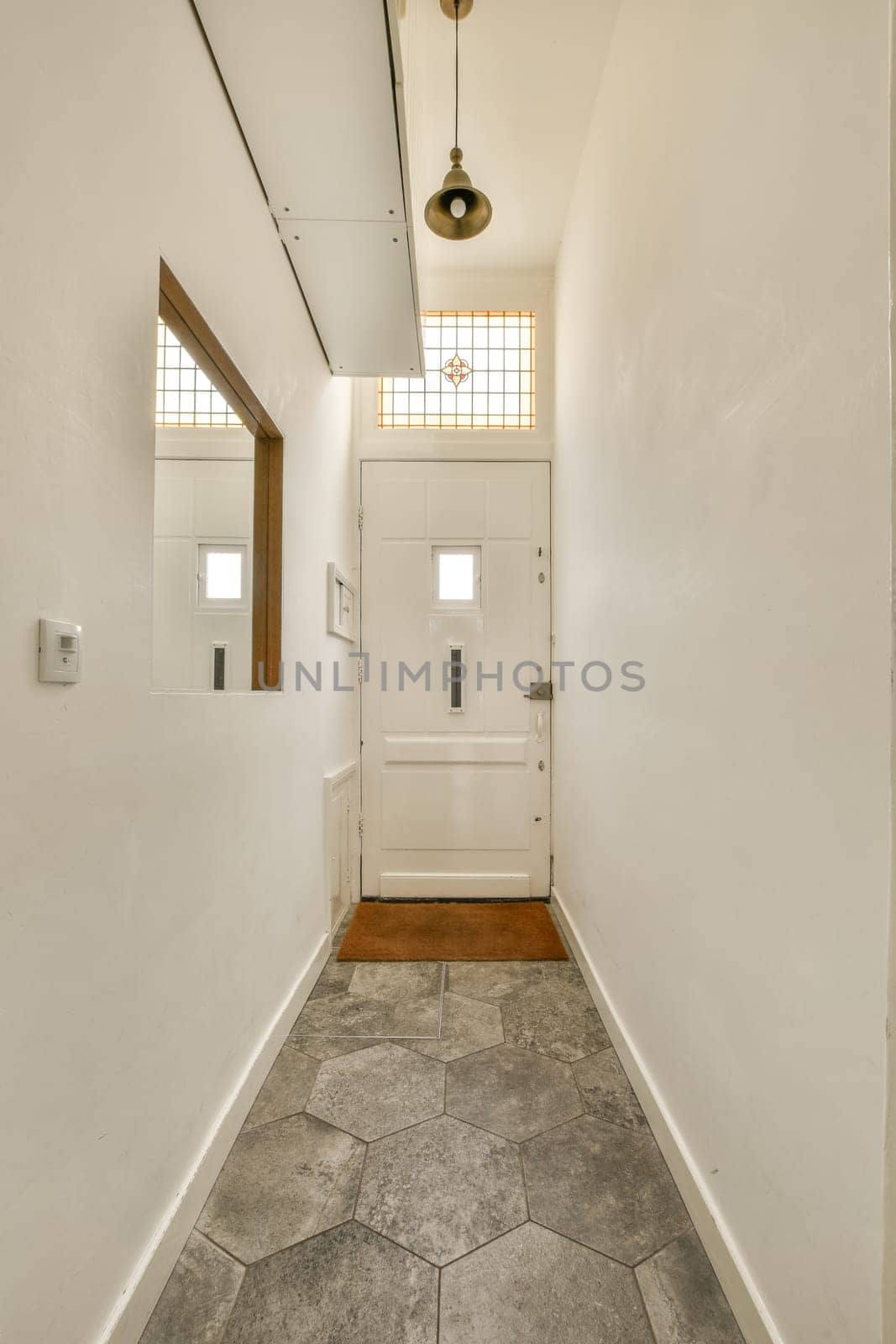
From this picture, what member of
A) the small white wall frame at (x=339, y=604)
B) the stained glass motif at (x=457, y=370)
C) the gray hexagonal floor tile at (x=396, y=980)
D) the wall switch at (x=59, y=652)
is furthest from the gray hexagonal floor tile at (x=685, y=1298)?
the stained glass motif at (x=457, y=370)

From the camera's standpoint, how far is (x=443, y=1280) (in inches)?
48.7

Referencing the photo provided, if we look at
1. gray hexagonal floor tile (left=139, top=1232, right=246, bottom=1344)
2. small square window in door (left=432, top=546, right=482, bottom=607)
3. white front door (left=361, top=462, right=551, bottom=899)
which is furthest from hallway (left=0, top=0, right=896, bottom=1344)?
small square window in door (left=432, top=546, right=482, bottom=607)

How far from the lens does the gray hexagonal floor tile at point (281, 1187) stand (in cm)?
134

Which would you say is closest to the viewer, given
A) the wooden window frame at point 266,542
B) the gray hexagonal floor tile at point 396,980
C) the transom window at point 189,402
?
the transom window at point 189,402

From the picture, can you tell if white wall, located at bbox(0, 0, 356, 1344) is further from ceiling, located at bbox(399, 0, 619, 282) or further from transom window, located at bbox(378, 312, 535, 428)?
transom window, located at bbox(378, 312, 535, 428)

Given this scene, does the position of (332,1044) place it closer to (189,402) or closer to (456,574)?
(189,402)

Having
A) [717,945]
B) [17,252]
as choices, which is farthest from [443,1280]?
[17,252]

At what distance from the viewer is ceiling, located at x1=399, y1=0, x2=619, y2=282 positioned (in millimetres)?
2160

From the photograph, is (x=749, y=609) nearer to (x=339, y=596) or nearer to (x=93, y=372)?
(x=93, y=372)

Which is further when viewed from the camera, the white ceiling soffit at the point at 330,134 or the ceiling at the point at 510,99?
the ceiling at the point at 510,99

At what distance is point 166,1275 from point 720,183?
245cm

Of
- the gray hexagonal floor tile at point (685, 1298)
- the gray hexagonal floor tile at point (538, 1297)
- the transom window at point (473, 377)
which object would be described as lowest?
the gray hexagonal floor tile at point (538, 1297)

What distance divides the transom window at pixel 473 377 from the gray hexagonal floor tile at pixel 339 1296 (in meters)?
3.45

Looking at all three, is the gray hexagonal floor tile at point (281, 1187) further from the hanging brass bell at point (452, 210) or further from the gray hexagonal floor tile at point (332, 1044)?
the hanging brass bell at point (452, 210)
